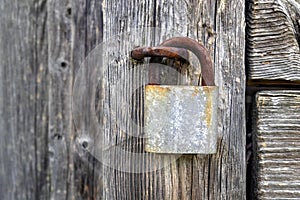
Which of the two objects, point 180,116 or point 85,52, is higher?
point 85,52

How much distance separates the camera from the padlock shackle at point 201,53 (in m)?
0.52

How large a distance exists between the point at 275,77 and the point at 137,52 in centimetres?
18

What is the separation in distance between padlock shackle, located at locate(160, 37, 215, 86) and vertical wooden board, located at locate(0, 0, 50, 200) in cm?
84

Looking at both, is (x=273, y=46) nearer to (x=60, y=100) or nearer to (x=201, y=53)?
(x=201, y=53)

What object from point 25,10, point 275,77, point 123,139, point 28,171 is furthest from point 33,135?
point 275,77

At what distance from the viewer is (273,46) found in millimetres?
557

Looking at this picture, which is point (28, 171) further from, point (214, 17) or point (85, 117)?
point (214, 17)

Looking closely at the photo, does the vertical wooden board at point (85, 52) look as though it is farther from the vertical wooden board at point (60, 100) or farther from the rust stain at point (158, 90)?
the rust stain at point (158, 90)

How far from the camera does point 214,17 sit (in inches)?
21.8

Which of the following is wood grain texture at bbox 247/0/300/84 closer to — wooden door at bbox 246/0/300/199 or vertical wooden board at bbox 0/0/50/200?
wooden door at bbox 246/0/300/199

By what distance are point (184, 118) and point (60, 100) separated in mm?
900

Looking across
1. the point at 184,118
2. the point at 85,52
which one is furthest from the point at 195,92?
the point at 85,52

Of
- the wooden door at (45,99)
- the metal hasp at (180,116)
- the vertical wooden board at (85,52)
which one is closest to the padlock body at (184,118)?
the metal hasp at (180,116)

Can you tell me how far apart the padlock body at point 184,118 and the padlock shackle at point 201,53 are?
0.07 feet
